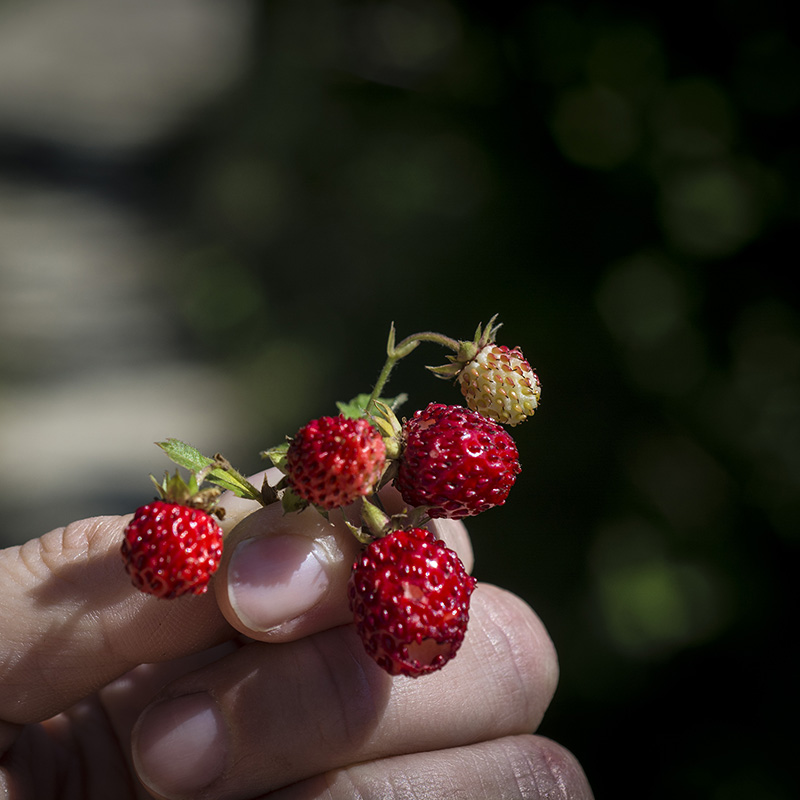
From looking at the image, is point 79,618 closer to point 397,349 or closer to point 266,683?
point 266,683

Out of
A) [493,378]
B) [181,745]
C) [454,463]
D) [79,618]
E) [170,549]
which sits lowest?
[181,745]

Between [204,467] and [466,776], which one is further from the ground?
[204,467]

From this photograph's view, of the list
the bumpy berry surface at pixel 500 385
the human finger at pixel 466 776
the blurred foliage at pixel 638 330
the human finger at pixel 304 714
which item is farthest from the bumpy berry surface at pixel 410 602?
the blurred foliage at pixel 638 330

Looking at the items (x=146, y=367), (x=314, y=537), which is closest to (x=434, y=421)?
(x=314, y=537)

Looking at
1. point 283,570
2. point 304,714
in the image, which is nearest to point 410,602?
point 283,570

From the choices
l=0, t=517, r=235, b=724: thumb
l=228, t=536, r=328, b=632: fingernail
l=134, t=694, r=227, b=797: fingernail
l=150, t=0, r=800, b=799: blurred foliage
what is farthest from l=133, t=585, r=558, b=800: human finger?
l=150, t=0, r=800, b=799: blurred foliage

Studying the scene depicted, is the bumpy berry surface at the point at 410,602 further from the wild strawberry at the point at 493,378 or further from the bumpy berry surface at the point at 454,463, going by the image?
the wild strawberry at the point at 493,378

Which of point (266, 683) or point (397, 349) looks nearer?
point (397, 349)
